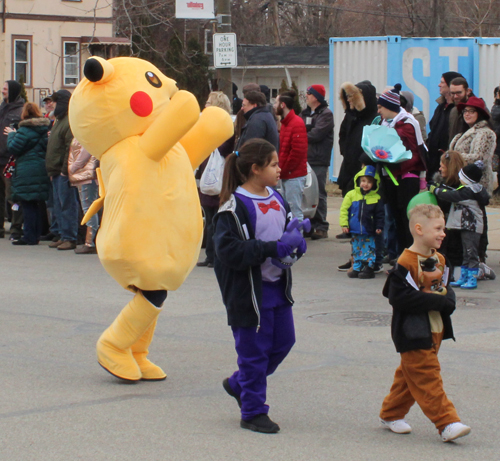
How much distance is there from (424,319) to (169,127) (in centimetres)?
203

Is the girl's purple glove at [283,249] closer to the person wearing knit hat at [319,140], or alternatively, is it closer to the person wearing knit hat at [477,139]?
the person wearing knit hat at [477,139]

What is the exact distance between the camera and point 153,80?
5.79 metres

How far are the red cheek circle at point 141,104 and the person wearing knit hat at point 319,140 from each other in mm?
6569

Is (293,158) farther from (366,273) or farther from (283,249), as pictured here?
(283,249)

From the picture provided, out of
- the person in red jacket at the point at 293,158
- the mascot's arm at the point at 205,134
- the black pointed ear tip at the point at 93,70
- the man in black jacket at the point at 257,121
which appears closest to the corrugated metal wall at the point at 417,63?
the person in red jacket at the point at 293,158

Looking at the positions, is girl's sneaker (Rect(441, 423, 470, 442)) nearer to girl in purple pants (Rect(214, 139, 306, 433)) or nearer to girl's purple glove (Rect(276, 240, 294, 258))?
girl in purple pants (Rect(214, 139, 306, 433))

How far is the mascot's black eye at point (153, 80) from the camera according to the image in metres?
5.77

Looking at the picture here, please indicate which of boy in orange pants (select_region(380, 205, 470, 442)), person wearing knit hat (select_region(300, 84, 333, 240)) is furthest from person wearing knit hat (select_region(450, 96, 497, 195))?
boy in orange pants (select_region(380, 205, 470, 442))

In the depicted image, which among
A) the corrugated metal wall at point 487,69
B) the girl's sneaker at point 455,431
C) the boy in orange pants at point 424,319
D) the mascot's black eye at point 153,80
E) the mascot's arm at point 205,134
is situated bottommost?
the girl's sneaker at point 455,431

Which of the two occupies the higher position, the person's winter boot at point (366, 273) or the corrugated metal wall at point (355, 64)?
the corrugated metal wall at point (355, 64)

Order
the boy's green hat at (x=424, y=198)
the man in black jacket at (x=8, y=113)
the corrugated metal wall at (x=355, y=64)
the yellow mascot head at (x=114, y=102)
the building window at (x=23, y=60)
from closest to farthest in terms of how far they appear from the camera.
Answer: the yellow mascot head at (x=114, y=102) → the boy's green hat at (x=424, y=198) → the man in black jacket at (x=8, y=113) → the corrugated metal wall at (x=355, y=64) → the building window at (x=23, y=60)

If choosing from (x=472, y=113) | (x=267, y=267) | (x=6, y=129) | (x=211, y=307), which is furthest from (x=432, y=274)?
(x=6, y=129)

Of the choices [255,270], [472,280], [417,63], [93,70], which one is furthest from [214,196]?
[417,63]

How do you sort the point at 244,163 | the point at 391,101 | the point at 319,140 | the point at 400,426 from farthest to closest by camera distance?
the point at 319,140 → the point at 391,101 → the point at 244,163 → the point at 400,426
